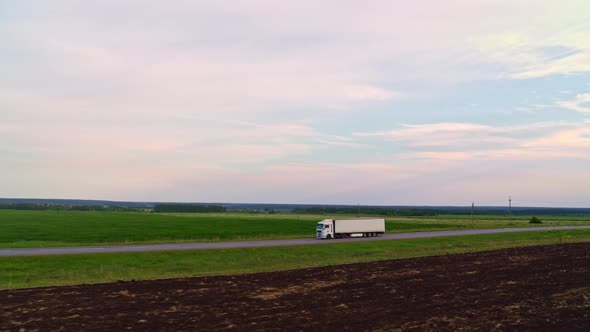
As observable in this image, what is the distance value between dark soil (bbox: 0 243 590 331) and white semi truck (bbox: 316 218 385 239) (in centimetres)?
3578

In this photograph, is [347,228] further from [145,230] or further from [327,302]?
[327,302]

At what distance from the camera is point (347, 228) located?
72312 mm

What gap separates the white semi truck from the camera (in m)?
69.2

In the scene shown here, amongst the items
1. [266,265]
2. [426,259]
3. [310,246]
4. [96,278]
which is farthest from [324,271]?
[310,246]

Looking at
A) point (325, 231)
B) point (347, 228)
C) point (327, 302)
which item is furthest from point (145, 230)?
point (327, 302)

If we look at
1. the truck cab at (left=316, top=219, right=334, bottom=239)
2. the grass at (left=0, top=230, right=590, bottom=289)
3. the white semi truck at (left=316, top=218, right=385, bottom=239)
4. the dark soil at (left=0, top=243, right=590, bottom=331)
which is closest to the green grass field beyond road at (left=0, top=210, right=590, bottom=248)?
the truck cab at (left=316, top=219, right=334, bottom=239)

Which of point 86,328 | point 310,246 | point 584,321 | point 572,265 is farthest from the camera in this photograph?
point 310,246

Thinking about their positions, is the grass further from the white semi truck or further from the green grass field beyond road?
the green grass field beyond road

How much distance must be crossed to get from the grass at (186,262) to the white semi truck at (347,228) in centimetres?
1270

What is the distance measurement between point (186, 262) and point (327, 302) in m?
20.9

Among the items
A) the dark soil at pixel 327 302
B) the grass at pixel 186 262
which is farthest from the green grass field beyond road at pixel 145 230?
the dark soil at pixel 327 302

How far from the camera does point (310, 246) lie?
53.1 meters

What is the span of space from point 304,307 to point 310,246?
31866 millimetres

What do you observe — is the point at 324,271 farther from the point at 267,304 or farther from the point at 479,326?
the point at 479,326
